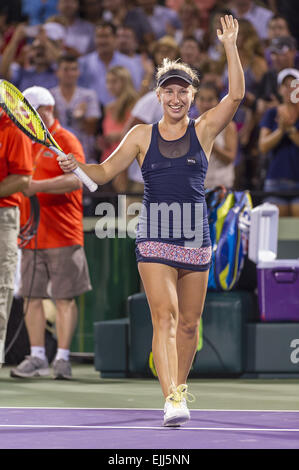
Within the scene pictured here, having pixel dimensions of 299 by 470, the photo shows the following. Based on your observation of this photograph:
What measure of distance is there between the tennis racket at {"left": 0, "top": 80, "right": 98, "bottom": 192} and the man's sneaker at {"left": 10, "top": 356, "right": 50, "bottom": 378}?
2.72m

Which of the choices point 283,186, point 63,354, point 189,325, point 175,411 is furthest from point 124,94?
point 175,411

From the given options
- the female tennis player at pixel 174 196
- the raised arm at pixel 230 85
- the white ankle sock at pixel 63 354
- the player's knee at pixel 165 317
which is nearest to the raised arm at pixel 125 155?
the female tennis player at pixel 174 196

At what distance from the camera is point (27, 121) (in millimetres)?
5637

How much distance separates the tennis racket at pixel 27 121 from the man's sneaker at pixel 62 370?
253cm

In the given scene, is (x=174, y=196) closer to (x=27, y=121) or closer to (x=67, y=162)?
(x=67, y=162)

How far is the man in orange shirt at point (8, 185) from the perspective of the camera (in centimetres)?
720

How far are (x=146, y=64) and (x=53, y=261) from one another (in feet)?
14.1

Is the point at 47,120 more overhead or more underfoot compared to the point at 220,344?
more overhead

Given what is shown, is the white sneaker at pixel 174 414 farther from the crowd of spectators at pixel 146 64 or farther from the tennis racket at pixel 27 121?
the crowd of spectators at pixel 146 64
